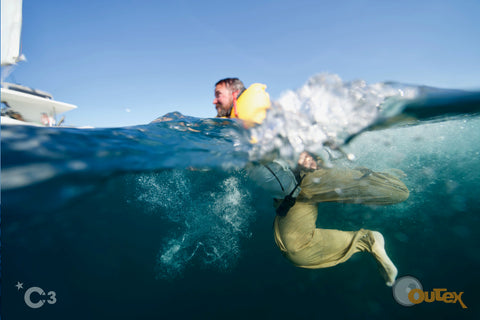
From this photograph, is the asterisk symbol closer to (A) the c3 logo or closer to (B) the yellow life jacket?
(A) the c3 logo

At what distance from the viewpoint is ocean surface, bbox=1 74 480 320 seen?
316cm

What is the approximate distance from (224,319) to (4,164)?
638cm

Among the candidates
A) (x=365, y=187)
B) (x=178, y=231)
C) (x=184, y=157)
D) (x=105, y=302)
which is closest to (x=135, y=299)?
(x=105, y=302)

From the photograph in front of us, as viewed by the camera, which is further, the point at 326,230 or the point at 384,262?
the point at 326,230

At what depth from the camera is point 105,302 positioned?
22.5ft

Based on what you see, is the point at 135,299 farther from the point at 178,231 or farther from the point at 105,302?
the point at 178,231

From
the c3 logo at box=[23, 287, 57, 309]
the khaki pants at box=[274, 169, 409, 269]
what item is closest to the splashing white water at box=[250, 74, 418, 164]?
the khaki pants at box=[274, 169, 409, 269]

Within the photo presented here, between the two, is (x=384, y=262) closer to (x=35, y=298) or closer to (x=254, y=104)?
(x=254, y=104)

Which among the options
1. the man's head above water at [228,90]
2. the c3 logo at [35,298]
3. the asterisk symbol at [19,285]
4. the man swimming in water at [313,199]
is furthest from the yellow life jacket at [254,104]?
the asterisk symbol at [19,285]

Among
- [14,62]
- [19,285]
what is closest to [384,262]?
[14,62]

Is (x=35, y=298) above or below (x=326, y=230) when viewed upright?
below

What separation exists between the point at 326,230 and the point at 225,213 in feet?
14.9

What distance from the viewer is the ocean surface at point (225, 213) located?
3.16 meters

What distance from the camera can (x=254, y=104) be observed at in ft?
10.8
